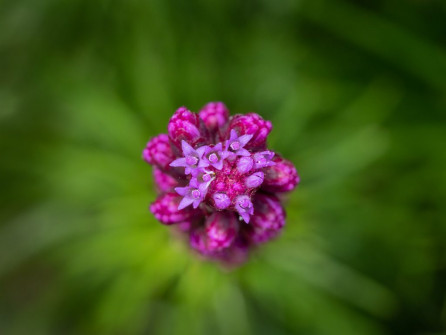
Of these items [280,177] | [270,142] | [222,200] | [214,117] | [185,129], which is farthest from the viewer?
[270,142]

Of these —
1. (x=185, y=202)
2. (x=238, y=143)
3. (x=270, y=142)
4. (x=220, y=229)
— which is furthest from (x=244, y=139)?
(x=270, y=142)

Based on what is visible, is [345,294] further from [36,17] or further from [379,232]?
[36,17]

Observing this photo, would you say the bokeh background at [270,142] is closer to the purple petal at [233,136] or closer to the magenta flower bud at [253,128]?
the magenta flower bud at [253,128]

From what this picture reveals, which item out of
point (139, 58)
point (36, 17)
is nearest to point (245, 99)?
point (139, 58)

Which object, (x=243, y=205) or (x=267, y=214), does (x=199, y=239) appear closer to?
(x=267, y=214)

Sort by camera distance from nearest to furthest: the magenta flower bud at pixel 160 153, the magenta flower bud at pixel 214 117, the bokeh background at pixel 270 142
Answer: the magenta flower bud at pixel 160 153 < the magenta flower bud at pixel 214 117 < the bokeh background at pixel 270 142

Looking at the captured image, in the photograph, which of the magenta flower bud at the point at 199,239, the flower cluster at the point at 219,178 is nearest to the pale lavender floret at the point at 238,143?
the flower cluster at the point at 219,178

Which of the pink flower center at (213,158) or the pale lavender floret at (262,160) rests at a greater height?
the pale lavender floret at (262,160)
